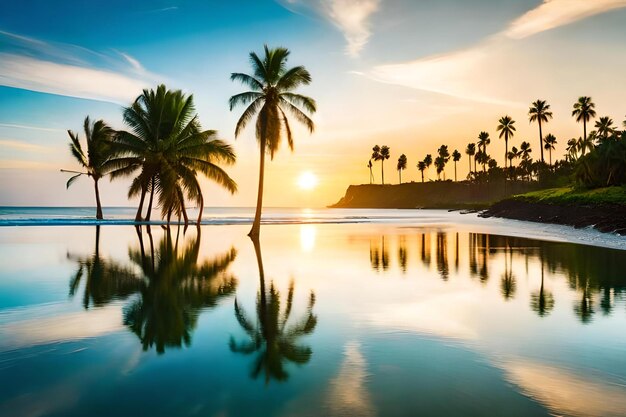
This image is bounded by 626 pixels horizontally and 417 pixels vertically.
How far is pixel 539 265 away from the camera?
52.2 ft

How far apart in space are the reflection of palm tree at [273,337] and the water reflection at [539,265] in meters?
4.74

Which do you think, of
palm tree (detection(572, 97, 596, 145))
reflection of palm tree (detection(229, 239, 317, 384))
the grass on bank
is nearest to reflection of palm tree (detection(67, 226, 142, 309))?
reflection of palm tree (detection(229, 239, 317, 384))

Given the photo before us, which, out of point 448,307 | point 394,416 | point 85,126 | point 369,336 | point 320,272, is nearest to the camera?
point 394,416

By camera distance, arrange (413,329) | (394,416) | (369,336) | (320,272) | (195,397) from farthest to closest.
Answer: (320,272), (413,329), (369,336), (195,397), (394,416)

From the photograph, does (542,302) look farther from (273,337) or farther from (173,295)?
(173,295)

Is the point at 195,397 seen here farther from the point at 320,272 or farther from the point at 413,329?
the point at 320,272

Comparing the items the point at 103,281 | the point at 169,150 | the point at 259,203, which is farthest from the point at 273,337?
the point at 169,150

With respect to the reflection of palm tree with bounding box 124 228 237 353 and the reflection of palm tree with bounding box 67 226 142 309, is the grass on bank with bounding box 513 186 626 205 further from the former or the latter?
the reflection of palm tree with bounding box 67 226 142 309

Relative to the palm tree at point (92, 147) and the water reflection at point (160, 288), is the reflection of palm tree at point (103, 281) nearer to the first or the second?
the water reflection at point (160, 288)

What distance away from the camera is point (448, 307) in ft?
30.7

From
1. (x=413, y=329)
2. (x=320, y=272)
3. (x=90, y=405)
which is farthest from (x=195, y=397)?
(x=320, y=272)

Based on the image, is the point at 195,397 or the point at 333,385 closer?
the point at 195,397

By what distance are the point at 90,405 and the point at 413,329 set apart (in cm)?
506

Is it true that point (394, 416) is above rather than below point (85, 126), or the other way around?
below
